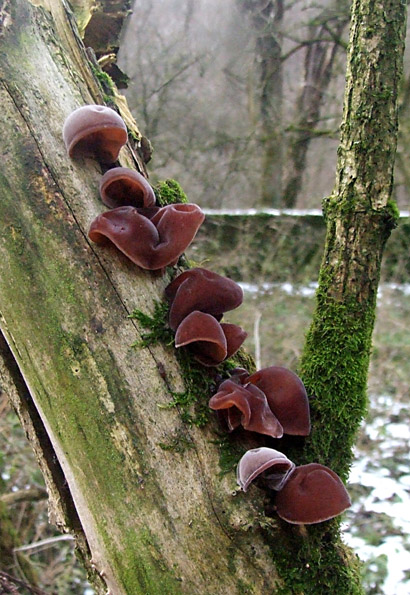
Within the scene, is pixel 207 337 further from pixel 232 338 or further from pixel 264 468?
pixel 264 468

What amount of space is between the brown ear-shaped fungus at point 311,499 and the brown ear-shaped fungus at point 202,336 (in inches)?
16.8

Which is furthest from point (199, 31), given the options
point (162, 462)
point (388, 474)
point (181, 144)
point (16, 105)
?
point (162, 462)

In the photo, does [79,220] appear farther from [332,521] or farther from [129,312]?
[332,521]

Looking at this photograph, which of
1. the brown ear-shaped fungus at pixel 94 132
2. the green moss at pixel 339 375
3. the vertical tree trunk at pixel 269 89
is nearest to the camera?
the brown ear-shaped fungus at pixel 94 132

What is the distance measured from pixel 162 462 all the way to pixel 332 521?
0.56m

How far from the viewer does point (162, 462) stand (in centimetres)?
140

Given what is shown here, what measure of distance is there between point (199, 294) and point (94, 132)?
23.1 inches

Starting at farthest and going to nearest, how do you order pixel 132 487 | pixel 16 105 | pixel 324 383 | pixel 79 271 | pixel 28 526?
pixel 28 526 → pixel 324 383 → pixel 16 105 → pixel 79 271 → pixel 132 487

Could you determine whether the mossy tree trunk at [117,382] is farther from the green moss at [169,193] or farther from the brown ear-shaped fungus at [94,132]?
the green moss at [169,193]

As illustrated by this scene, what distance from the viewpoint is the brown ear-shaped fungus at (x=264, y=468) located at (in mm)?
1361

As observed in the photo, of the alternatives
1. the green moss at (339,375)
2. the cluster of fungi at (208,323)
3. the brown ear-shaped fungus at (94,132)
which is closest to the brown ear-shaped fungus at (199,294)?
the cluster of fungi at (208,323)

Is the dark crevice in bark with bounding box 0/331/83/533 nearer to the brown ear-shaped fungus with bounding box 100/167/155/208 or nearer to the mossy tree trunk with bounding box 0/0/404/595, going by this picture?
the mossy tree trunk with bounding box 0/0/404/595

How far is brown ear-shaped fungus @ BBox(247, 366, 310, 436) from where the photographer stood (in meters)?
1.63

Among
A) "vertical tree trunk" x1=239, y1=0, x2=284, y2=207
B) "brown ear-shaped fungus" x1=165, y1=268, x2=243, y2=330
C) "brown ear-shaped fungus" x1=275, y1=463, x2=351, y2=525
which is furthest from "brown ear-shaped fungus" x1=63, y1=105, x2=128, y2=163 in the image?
"vertical tree trunk" x1=239, y1=0, x2=284, y2=207
